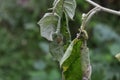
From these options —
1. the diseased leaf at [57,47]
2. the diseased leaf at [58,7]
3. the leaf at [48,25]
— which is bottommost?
the diseased leaf at [57,47]

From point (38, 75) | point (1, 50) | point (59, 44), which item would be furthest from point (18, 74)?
point (59, 44)

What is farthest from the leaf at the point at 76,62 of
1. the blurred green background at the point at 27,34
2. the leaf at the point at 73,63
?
the blurred green background at the point at 27,34

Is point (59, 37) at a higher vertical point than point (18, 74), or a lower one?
higher

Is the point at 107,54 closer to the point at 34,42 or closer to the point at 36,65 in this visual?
the point at 36,65

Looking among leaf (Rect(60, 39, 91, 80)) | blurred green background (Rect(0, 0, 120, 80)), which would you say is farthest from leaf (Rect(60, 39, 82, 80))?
blurred green background (Rect(0, 0, 120, 80))

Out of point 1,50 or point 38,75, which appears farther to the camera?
point 1,50

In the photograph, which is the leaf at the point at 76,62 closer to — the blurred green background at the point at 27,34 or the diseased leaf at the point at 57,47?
the diseased leaf at the point at 57,47

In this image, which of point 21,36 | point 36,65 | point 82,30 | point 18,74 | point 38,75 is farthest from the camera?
point 21,36

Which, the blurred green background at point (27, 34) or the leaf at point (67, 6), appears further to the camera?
the blurred green background at point (27, 34)
